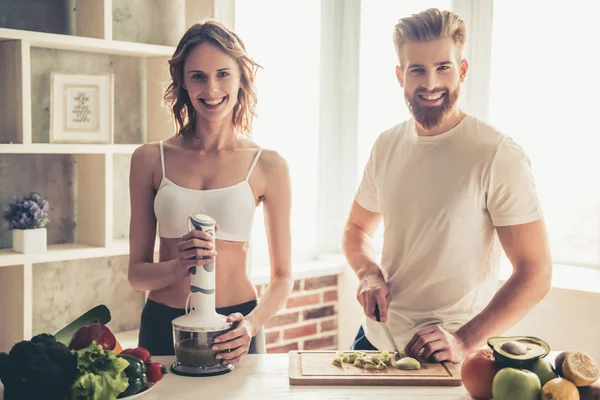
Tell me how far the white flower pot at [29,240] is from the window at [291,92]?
1200 millimetres

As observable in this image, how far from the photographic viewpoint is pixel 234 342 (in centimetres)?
180

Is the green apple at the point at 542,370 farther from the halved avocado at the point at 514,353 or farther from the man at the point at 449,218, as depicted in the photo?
the man at the point at 449,218

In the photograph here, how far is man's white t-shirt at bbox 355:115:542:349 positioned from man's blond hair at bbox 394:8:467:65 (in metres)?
0.25

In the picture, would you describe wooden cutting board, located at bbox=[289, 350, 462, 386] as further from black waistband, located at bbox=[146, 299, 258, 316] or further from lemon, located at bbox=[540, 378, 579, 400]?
black waistband, located at bbox=[146, 299, 258, 316]

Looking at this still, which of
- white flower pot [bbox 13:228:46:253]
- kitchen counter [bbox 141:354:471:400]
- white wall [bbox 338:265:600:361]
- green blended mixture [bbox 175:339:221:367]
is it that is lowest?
white wall [bbox 338:265:600:361]

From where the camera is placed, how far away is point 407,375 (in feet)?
5.70

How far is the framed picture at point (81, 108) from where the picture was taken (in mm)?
2771

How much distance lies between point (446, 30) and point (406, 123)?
0.36m

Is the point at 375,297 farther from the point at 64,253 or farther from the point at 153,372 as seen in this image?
the point at 64,253

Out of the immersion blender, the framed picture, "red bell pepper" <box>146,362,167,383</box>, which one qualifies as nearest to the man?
the immersion blender

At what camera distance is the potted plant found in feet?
8.57

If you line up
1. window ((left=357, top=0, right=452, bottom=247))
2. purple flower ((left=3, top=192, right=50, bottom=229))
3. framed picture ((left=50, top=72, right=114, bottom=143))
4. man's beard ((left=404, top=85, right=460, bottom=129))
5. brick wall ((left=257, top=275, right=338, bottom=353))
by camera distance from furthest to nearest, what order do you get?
window ((left=357, top=0, right=452, bottom=247)) → brick wall ((left=257, top=275, right=338, bottom=353)) → framed picture ((left=50, top=72, right=114, bottom=143)) → purple flower ((left=3, top=192, right=50, bottom=229)) → man's beard ((left=404, top=85, right=460, bottom=129))

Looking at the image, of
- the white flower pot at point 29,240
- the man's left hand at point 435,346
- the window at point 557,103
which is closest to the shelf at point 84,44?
the white flower pot at point 29,240

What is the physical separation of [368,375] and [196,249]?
1.63 ft
